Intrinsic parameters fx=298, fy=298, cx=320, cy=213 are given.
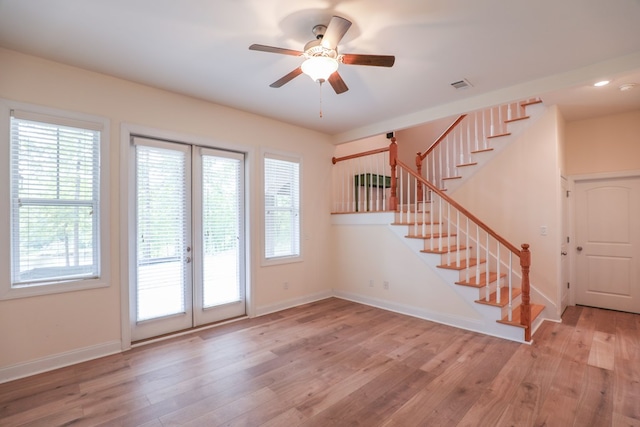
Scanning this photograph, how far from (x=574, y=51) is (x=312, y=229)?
372cm

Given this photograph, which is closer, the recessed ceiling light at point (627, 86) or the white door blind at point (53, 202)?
the white door blind at point (53, 202)

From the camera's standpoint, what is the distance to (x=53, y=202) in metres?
2.72

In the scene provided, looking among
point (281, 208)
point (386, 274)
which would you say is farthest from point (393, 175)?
point (281, 208)

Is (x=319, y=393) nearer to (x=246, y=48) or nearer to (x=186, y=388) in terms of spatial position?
(x=186, y=388)

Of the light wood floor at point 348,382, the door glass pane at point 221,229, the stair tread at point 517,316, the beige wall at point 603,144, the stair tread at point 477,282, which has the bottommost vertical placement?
the light wood floor at point 348,382

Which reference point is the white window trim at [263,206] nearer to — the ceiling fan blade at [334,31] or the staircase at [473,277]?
the staircase at [473,277]

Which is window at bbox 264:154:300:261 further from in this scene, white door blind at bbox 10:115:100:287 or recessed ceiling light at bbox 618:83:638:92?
recessed ceiling light at bbox 618:83:638:92

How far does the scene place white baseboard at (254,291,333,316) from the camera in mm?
4195

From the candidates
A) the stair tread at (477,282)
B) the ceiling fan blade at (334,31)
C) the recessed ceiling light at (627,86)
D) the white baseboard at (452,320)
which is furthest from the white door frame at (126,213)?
the recessed ceiling light at (627,86)

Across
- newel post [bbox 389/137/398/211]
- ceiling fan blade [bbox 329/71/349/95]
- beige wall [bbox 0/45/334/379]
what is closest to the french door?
beige wall [bbox 0/45/334/379]

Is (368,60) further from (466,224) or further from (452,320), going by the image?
(452,320)

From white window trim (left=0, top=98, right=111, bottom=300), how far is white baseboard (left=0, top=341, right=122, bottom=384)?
0.59 meters

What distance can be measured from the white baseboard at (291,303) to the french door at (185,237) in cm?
27

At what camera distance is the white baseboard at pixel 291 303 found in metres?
4.20
